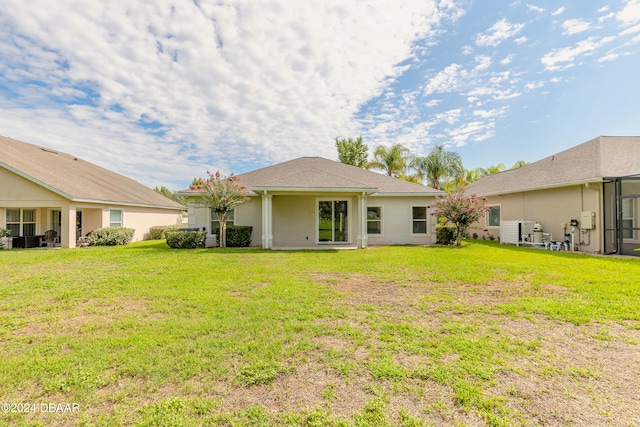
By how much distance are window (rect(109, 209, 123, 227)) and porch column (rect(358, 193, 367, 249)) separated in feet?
47.4

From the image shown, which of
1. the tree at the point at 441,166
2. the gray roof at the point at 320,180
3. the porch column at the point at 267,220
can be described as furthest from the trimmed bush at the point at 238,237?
the tree at the point at 441,166

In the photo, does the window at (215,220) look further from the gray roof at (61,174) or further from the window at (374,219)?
the window at (374,219)

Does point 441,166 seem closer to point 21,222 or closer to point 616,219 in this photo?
point 616,219

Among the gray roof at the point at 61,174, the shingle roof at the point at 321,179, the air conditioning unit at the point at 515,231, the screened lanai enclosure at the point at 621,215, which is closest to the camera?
the screened lanai enclosure at the point at 621,215

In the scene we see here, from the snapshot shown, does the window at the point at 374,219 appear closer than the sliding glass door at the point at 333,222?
No

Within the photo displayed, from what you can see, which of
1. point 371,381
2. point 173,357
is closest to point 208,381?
point 173,357

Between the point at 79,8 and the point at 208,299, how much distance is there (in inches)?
410

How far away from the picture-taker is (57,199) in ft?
43.0

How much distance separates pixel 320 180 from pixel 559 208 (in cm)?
1159

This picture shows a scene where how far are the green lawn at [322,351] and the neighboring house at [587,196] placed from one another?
237 inches

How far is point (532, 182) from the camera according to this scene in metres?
14.5

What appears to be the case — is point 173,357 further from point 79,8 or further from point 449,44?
point 449,44

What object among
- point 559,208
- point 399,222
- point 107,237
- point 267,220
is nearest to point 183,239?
point 267,220

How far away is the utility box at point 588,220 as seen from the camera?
11211mm
